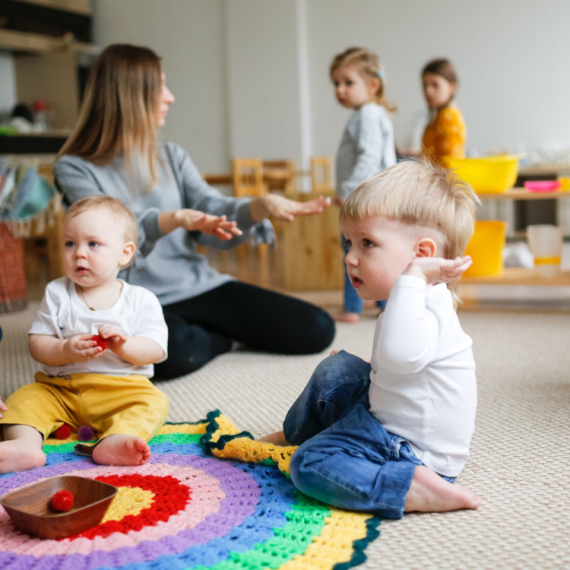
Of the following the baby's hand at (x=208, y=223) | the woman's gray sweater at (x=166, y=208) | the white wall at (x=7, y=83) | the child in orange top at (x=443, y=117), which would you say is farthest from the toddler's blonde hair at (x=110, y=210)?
the white wall at (x=7, y=83)

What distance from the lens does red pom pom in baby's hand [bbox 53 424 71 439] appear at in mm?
1058

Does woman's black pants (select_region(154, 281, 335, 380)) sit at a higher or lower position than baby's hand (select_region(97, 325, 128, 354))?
lower

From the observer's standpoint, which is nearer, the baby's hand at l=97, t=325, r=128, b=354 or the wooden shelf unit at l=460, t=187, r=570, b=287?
the baby's hand at l=97, t=325, r=128, b=354

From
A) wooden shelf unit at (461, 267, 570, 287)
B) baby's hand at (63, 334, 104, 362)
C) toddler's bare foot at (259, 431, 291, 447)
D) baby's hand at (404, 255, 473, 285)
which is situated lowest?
toddler's bare foot at (259, 431, 291, 447)

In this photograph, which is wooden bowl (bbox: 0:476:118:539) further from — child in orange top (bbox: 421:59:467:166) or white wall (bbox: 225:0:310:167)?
white wall (bbox: 225:0:310:167)

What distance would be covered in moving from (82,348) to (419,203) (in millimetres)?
522

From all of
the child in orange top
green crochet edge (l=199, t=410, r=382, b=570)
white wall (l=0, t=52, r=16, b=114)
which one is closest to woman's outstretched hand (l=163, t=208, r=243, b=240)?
green crochet edge (l=199, t=410, r=382, b=570)

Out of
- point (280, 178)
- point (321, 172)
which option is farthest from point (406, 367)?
point (321, 172)

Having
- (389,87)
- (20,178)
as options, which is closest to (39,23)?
(389,87)

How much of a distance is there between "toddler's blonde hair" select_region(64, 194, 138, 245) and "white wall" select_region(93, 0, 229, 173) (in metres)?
4.27

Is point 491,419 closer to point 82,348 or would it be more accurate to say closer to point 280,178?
point 82,348

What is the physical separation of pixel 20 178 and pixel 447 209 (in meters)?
2.02

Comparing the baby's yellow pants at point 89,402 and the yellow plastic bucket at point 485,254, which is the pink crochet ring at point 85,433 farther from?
the yellow plastic bucket at point 485,254

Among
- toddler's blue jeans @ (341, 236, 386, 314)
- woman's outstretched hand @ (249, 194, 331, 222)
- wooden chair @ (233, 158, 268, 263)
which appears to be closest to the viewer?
woman's outstretched hand @ (249, 194, 331, 222)
